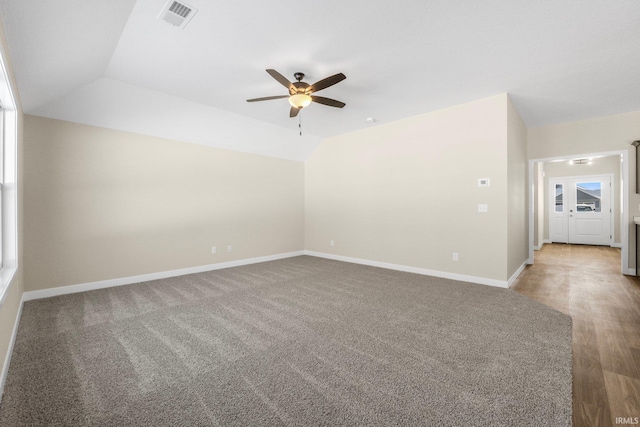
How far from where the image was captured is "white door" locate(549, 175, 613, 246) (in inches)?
319

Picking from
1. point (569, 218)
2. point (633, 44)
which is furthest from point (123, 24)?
point (569, 218)

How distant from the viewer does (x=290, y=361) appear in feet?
6.84

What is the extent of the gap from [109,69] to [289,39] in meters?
2.19

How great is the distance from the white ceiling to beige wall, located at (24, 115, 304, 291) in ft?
1.30

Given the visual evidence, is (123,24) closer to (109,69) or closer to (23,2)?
(23,2)

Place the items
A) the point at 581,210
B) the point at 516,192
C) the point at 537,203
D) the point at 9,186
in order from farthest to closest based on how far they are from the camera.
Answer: the point at 581,210, the point at 537,203, the point at 516,192, the point at 9,186

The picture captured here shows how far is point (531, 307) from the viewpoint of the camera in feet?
10.5

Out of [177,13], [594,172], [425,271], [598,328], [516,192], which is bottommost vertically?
[598,328]

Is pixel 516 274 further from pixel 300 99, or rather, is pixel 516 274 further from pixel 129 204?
pixel 129 204

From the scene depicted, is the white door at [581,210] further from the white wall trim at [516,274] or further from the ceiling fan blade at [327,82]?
the ceiling fan blade at [327,82]

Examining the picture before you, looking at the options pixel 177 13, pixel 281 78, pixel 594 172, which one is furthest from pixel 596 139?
pixel 177 13

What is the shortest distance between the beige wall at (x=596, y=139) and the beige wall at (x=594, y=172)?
4428 millimetres

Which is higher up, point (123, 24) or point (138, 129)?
point (123, 24)

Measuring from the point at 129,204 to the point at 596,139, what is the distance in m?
8.03
